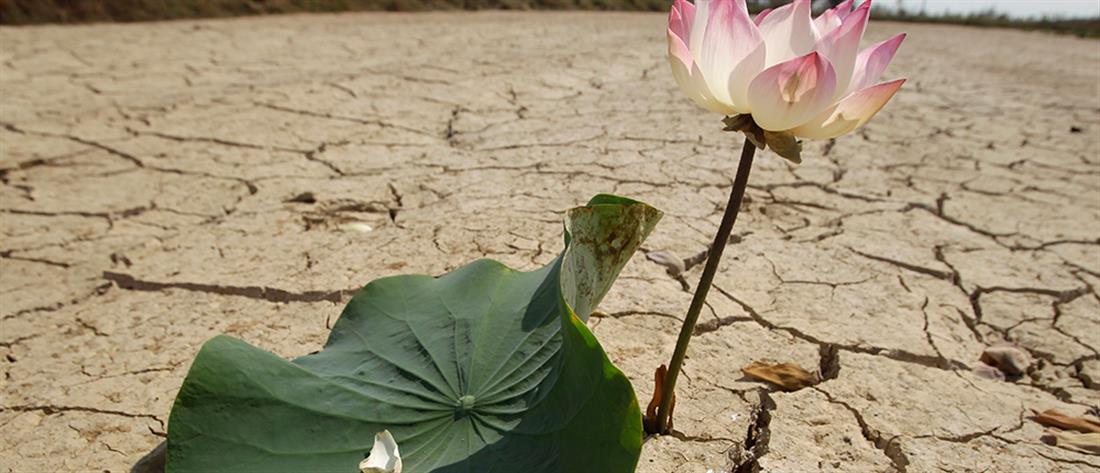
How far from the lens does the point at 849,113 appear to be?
0.98m

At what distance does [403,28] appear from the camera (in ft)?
18.8

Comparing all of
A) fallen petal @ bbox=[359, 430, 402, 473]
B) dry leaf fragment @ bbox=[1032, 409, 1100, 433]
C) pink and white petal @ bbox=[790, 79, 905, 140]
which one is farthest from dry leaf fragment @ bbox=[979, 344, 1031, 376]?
fallen petal @ bbox=[359, 430, 402, 473]

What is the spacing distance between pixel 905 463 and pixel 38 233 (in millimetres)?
1979

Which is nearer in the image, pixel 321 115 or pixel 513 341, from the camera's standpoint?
pixel 513 341

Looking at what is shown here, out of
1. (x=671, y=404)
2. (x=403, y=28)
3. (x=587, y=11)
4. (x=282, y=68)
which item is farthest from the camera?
(x=587, y=11)

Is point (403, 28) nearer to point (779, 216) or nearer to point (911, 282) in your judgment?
point (779, 216)

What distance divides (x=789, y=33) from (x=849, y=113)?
0.11 metres

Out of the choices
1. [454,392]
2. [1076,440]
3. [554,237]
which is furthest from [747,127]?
[554,237]

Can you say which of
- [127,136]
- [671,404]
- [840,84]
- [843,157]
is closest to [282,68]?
[127,136]

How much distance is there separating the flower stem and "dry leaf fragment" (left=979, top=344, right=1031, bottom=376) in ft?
2.53

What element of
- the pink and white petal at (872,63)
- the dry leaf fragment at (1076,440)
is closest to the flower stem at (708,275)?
the pink and white petal at (872,63)

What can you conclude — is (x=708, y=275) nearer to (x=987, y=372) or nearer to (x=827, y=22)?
(x=827, y=22)

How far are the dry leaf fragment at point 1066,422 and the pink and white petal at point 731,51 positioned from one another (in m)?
0.93

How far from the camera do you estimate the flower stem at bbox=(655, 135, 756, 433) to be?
3.46 ft
